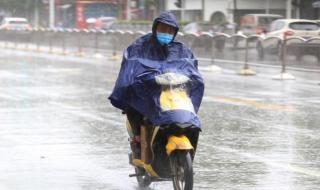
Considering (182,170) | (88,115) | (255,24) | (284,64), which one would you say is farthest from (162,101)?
(255,24)

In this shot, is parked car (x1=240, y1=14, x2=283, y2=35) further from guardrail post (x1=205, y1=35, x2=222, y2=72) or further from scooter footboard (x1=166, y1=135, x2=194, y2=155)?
scooter footboard (x1=166, y1=135, x2=194, y2=155)

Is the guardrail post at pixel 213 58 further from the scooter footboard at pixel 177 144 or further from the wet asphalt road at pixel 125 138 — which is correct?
the scooter footboard at pixel 177 144

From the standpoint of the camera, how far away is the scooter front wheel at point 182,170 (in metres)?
6.83

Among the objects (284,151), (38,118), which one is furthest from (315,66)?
(284,151)

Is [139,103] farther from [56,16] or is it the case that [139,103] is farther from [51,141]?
[56,16]

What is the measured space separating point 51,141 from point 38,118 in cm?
254

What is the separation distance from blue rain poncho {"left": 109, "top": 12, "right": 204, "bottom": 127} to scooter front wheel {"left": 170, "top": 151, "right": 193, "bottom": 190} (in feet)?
0.96

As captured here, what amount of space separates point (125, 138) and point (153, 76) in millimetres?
4133

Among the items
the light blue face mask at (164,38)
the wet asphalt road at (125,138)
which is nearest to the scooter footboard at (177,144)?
the light blue face mask at (164,38)

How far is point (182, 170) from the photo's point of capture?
276 inches

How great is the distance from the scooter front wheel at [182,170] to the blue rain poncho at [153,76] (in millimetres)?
293

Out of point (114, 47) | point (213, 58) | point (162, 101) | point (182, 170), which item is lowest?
point (114, 47)

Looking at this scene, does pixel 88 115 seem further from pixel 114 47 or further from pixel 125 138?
pixel 114 47

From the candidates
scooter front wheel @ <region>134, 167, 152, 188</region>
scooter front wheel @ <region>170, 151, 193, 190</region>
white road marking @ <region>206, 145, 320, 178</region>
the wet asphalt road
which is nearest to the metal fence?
the wet asphalt road
